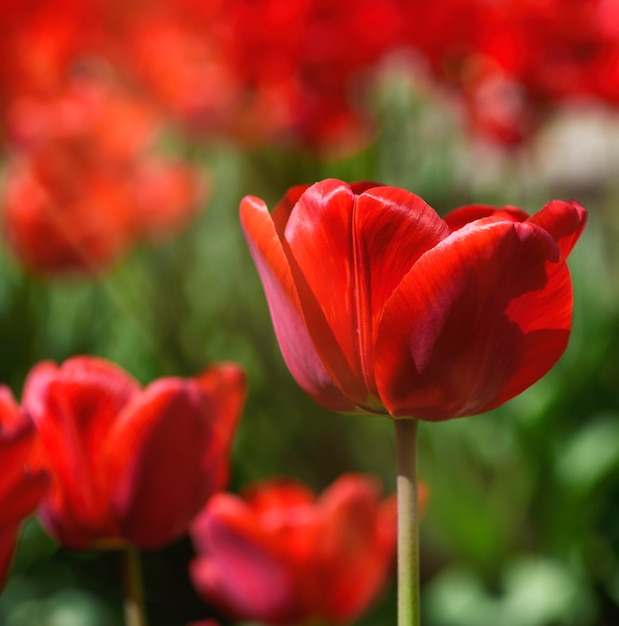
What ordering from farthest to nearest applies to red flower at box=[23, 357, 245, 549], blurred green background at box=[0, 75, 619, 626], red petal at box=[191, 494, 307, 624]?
blurred green background at box=[0, 75, 619, 626]
red petal at box=[191, 494, 307, 624]
red flower at box=[23, 357, 245, 549]

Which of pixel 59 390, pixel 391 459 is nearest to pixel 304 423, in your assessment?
pixel 391 459

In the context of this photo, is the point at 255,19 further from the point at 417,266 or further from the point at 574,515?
the point at 417,266

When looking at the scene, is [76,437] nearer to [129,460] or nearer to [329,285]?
[129,460]

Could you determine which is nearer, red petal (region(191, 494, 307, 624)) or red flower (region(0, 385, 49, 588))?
red flower (region(0, 385, 49, 588))

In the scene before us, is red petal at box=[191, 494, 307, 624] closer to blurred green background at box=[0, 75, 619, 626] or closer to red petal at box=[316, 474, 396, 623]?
red petal at box=[316, 474, 396, 623]

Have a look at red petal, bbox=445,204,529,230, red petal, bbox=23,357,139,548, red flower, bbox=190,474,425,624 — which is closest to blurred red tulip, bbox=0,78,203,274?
red flower, bbox=190,474,425,624
